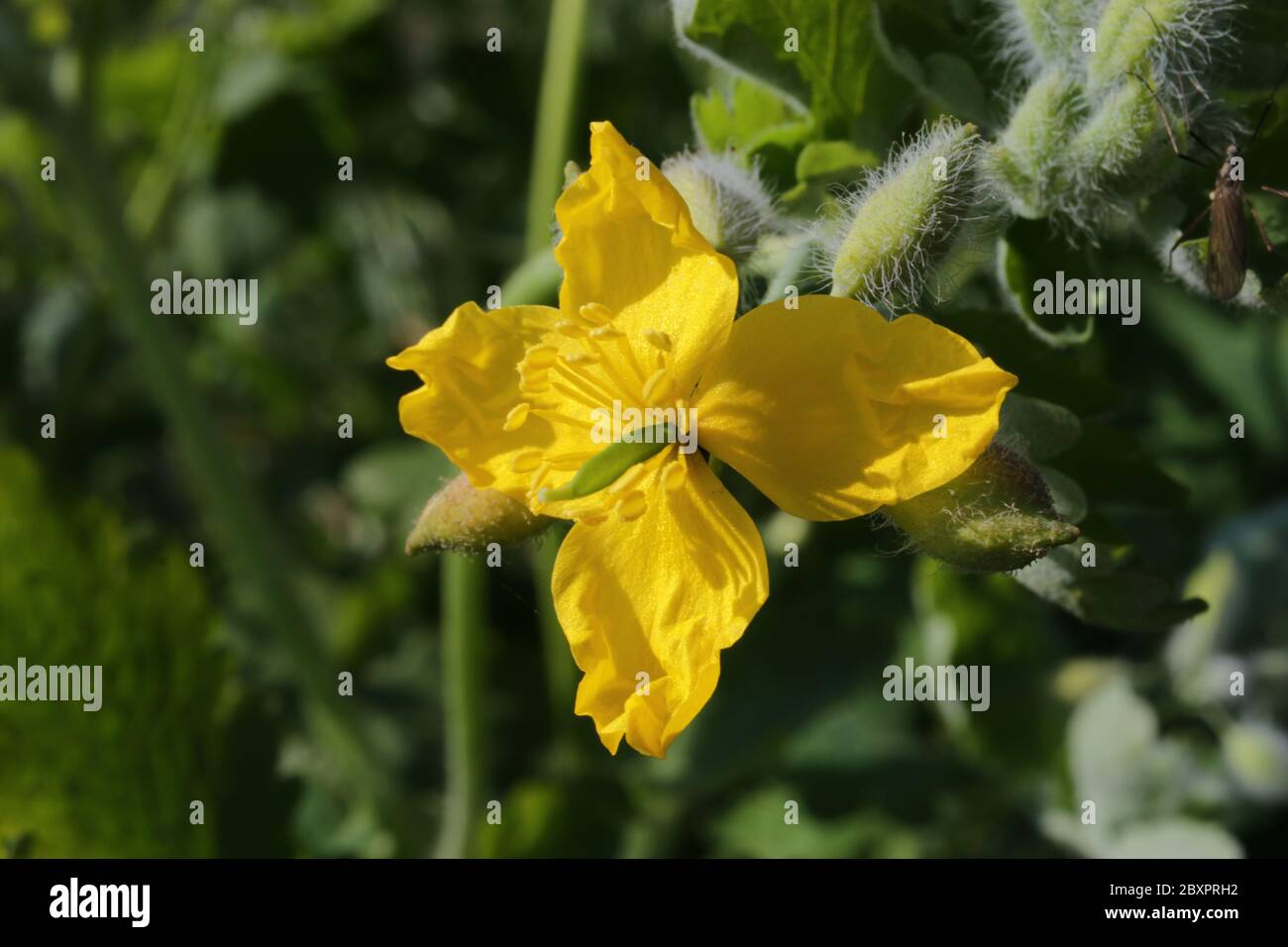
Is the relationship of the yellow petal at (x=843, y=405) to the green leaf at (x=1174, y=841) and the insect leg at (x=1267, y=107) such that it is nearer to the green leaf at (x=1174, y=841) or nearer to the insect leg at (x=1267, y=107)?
the insect leg at (x=1267, y=107)

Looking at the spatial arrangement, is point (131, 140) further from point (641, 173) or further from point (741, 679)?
point (641, 173)

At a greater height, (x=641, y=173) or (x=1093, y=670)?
(x=641, y=173)

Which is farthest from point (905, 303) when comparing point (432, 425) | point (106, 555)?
point (106, 555)

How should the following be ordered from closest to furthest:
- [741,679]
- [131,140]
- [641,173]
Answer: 1. [641,173]
2. [741,679]
3. [131,140]

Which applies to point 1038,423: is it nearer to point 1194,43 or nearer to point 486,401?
point 1194,43

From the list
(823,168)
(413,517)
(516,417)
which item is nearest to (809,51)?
(823,168)

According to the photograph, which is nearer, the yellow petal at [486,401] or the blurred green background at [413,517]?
the yellow petal at [486,401]

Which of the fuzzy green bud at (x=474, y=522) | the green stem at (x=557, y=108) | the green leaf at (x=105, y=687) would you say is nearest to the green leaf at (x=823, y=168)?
the fuzzy green bud at (x=474, y=522)
